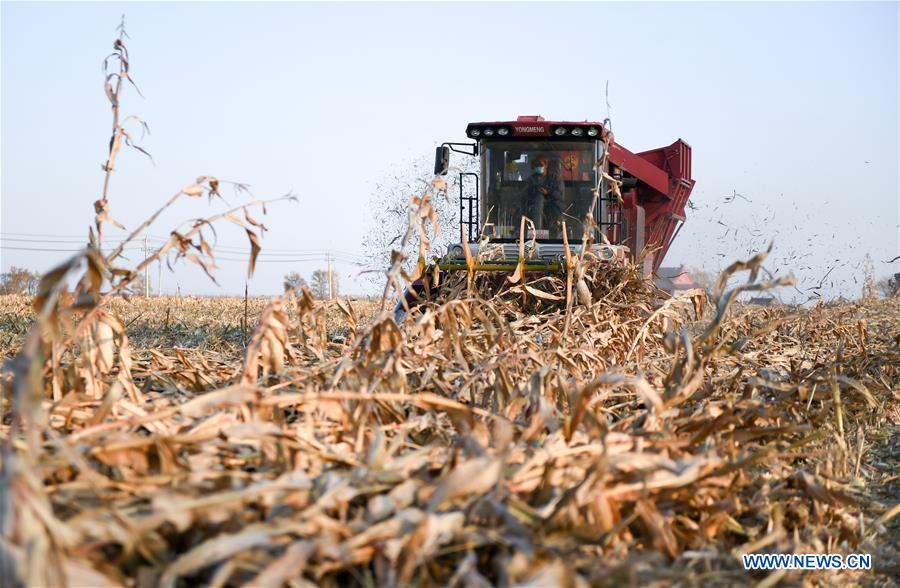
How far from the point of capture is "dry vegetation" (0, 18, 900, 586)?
1.19m

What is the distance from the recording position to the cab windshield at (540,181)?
28.2 ft

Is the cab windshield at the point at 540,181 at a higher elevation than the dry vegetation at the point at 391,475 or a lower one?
higher

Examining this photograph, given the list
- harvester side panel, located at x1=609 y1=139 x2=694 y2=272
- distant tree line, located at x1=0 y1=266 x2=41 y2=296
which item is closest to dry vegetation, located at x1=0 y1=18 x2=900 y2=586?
harvester side panel, located at x1=609 y1=139 x2=694 y2=272

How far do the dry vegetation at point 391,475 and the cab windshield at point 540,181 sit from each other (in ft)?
19.7

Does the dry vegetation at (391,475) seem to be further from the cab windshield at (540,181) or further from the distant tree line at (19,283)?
the distant tree line at (19,283)

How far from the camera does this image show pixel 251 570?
1.20 m

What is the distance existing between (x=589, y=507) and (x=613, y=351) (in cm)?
208

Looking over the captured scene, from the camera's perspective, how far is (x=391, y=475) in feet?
4.84

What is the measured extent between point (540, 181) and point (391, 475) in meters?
7.41

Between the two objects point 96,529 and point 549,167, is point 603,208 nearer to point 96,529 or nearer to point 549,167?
point 549,167

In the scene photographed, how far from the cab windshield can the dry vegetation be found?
6019 millimetres

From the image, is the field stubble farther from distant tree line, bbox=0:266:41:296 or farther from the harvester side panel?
distant tree line, bbox=0:266:41:296

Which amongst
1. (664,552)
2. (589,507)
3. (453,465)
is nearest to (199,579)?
(453,465)

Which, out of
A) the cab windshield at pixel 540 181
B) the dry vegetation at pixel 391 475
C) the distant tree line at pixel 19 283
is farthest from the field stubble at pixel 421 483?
the distant tree line at pixel 19 283
